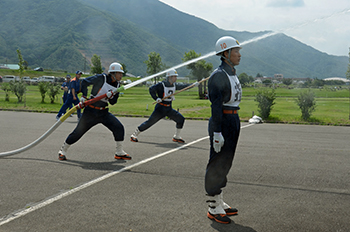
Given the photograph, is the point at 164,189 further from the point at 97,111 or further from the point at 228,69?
the point at 97,111

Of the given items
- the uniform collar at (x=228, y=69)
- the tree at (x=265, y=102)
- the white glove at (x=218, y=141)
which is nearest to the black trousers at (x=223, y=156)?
the white glove at (x=218, y=141)

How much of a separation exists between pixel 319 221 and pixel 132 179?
10.2 ft

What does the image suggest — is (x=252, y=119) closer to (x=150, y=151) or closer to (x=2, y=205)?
(x=150, y=151)

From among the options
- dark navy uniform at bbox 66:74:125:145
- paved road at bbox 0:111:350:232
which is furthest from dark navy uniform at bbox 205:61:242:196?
dark navy uniform at bbox 66:74:125:145

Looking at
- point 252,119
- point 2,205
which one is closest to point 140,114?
point 252,119

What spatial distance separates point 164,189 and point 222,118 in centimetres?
166

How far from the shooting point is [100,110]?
734cm

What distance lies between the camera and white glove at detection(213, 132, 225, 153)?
13.3 feet

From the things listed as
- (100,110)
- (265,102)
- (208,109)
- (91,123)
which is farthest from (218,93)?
(208,109)

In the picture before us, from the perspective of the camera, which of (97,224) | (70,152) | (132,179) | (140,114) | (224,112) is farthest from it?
(140,114)

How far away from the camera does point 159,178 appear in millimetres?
5734

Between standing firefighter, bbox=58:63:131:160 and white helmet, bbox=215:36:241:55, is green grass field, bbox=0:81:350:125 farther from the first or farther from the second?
white helmet, bbox=215:36:241:55

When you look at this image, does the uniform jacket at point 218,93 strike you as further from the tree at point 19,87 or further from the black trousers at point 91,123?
the tree at point 19,87

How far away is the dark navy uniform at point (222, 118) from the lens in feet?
13.5
